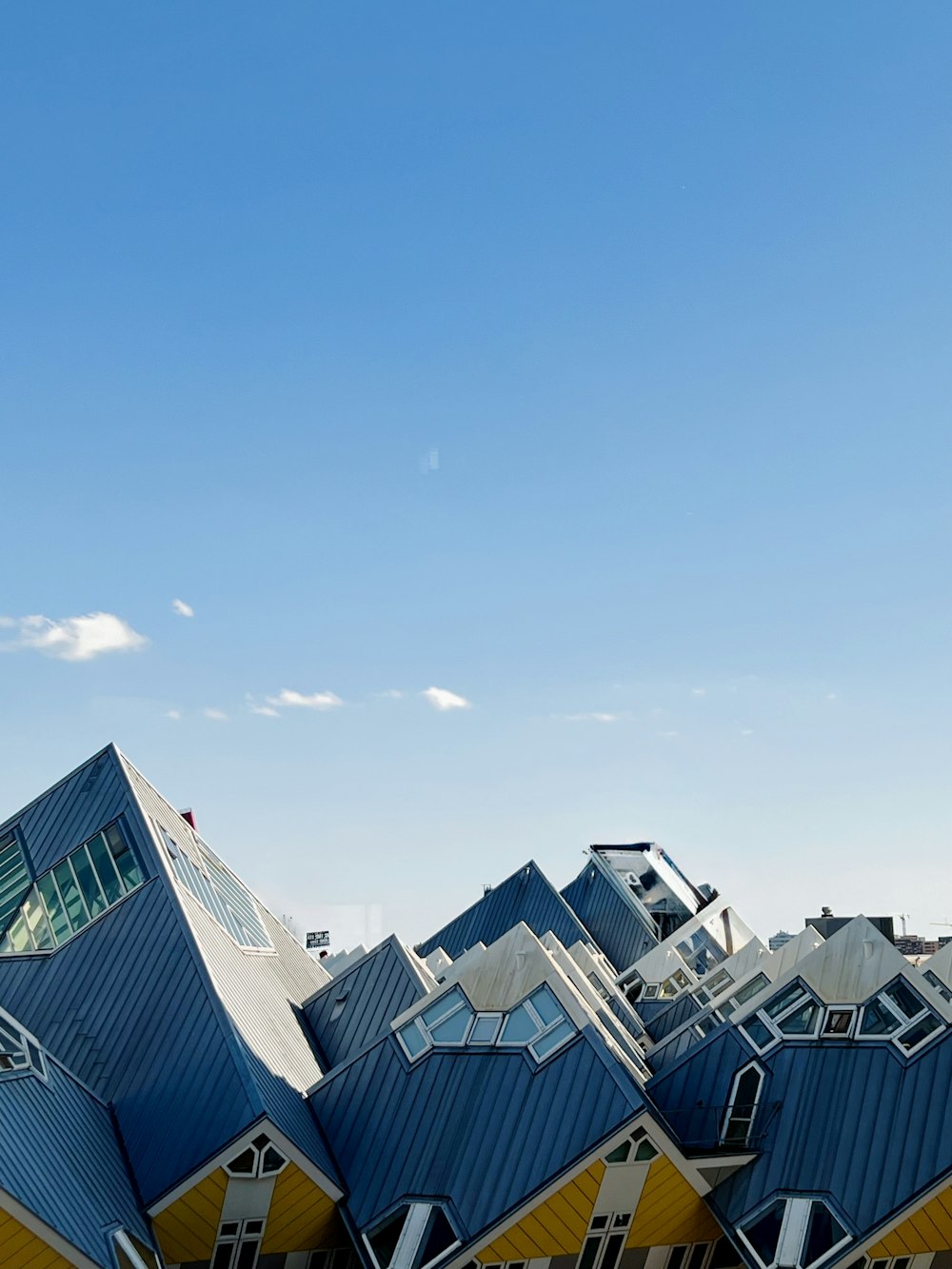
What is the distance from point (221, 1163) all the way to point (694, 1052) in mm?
13770

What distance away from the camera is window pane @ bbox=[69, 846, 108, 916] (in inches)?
1345

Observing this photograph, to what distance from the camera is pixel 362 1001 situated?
38188mm

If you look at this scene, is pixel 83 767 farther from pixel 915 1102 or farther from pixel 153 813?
pixel 915 1102

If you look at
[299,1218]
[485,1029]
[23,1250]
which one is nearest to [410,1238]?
[299,1218]

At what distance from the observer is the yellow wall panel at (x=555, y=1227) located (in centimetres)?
2559

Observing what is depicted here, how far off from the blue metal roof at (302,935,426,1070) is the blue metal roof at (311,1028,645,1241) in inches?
241

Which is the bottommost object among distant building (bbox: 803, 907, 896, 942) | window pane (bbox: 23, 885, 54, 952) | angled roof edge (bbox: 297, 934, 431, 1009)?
distant building (bbox: 803, 907, 896, 942)

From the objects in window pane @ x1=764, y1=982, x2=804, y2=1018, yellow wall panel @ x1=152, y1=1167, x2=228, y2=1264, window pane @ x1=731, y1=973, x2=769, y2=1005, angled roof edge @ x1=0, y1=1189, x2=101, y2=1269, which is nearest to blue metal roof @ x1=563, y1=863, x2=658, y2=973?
window pane @ x1=731, y1=973, x2=769, y2=1005

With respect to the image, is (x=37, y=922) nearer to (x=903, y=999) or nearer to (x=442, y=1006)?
(x=442, y=1006)

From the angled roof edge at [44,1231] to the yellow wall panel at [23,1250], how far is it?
6 cm

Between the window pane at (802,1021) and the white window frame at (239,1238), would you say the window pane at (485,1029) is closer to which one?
the white window frame at (239,1238)

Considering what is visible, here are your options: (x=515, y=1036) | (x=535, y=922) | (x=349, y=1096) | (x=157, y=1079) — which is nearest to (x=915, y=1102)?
(x=515, y=1036)

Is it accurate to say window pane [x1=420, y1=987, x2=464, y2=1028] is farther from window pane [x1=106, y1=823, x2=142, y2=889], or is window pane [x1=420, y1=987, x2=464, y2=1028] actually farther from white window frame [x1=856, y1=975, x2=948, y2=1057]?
white window frame [x1=856, y1=975, x2=948, y2=1057]

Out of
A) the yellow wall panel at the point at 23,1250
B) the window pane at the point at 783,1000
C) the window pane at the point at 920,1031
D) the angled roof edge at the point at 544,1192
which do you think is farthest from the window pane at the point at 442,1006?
the yellow wall panel at the point at 23,1250
